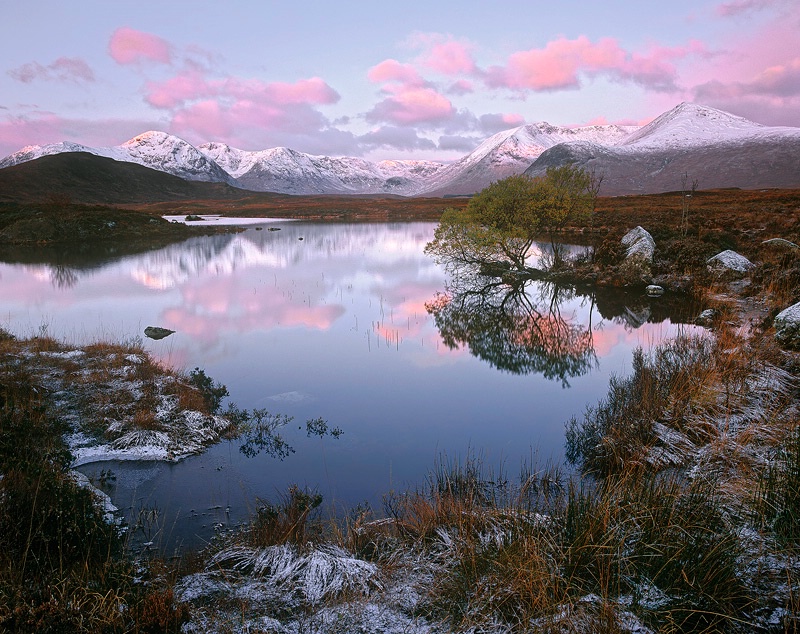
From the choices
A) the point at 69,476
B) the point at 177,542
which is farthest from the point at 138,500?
the point at 177,542

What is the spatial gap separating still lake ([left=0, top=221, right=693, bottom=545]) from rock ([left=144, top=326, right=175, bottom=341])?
352 mm

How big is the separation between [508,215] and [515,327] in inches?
415

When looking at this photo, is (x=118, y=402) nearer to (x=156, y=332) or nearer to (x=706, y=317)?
(x=156, y=332)

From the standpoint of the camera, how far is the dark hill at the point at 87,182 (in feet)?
440

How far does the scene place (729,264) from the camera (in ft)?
76.3

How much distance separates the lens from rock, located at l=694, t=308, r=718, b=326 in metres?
17.0

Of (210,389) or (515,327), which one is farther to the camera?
(515,327)

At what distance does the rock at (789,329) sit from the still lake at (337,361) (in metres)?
3.23

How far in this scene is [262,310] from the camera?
21172mm

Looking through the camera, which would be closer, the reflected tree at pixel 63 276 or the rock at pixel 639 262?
the rock at pixel 639 262

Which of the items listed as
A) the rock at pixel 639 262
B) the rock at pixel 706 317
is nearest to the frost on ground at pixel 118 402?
the rock at pixel 706 317

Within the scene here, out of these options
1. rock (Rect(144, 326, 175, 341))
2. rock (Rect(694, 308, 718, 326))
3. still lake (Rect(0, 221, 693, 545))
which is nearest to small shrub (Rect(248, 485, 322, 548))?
still lake (Rect(0, 221, 693, 545))

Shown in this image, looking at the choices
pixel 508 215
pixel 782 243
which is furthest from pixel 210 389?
pixel 782 243

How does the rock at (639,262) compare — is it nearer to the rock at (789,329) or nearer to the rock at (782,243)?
the rock at (782,243)
